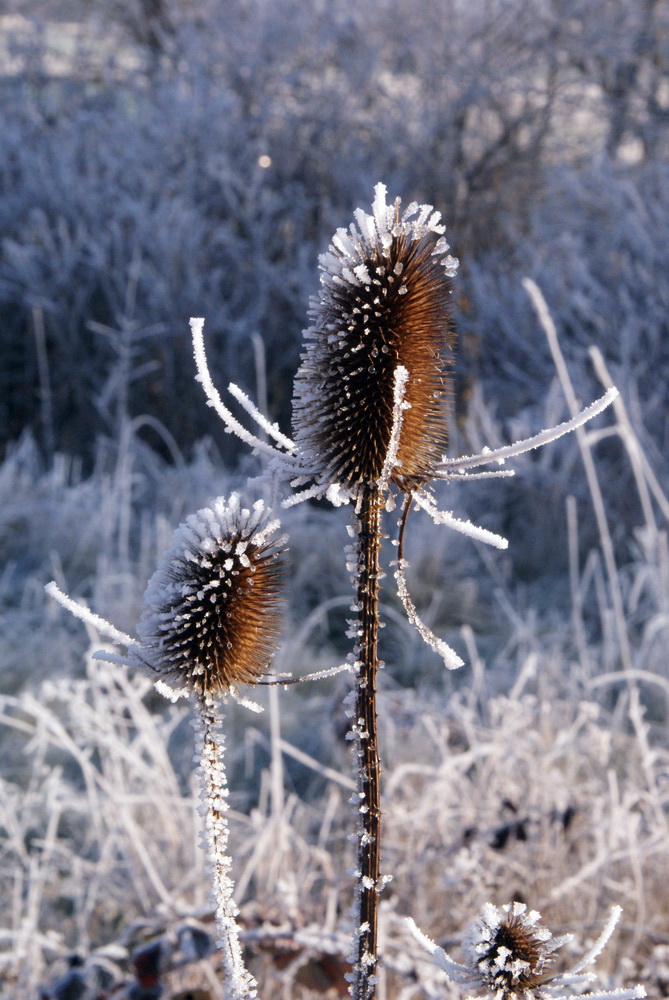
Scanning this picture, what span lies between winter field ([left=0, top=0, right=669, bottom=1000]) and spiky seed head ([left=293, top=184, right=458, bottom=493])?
3.38ft

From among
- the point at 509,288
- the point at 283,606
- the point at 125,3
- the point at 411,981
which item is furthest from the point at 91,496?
the point at 125,3

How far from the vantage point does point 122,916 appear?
274 centimetres

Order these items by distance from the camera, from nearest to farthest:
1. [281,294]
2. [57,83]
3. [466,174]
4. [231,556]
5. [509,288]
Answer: [231,556] → [509,288] → [281,294] → [466,174] → [57,83]

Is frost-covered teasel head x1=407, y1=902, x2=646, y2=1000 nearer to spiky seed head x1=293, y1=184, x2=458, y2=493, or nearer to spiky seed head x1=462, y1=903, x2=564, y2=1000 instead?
spiky seed head x1=462, y1=903, x2=564, y2=1000

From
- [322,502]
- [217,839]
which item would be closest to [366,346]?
[217,839]

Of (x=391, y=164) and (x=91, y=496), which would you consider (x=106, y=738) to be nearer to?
(x=91, y=496)

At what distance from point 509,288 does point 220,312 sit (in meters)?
1.64

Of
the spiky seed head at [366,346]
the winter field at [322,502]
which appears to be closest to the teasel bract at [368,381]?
the spiky seed head at [366,346]

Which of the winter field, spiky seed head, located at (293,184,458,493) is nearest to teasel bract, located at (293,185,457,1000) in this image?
spiky seed head, located at (293,184,458,493)

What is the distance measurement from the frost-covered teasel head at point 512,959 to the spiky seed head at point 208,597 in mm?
236

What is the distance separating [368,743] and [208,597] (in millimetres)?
178

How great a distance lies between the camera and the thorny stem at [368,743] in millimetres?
693

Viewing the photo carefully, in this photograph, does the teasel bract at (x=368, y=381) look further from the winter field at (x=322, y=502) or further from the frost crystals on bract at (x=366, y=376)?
the winter field at (x=322, y=502)

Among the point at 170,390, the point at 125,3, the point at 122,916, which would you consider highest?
the point at 125,3
